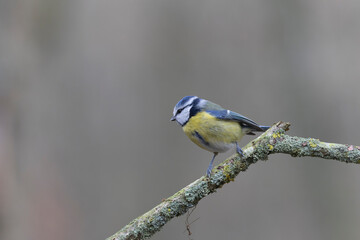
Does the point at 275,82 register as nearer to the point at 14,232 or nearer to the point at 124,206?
the point at 124,206

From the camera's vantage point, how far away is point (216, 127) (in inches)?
38.8

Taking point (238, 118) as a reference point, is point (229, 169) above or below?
below

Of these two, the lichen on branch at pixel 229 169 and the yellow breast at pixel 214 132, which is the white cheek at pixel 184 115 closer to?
the yellow breast at pixel 214 132

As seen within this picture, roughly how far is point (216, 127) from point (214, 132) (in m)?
0.02

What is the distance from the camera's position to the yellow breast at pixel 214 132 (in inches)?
38.4

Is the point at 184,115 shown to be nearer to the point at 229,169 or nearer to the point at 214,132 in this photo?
the point at 214,132

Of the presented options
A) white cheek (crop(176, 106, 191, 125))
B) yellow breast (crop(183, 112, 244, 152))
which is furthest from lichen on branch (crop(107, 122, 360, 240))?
white cheek (crop(176, 106, 191, 125))

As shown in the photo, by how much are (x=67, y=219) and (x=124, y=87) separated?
64 cm

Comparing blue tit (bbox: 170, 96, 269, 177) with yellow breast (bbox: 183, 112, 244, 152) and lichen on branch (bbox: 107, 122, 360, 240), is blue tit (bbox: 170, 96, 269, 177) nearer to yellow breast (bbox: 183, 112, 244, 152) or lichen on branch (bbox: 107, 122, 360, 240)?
yellow breast (bbox: 183, 112, 244, 152)

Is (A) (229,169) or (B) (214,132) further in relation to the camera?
Answer: (B) (214,132)

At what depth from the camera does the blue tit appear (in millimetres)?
975

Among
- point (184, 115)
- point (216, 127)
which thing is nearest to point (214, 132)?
point (216, 127)

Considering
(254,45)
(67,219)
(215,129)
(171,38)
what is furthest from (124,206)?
(254,45)

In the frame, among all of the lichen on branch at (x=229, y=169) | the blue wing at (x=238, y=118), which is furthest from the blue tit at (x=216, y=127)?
the lichen on branch at (x=229, y=169)
